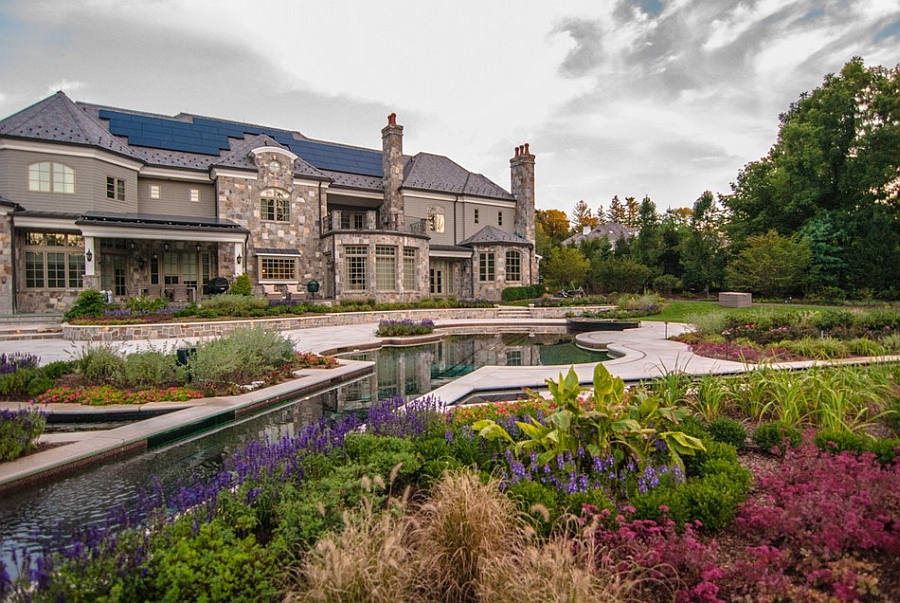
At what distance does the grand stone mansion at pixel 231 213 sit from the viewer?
20766 mm

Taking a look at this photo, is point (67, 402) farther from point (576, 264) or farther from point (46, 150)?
point (576, 264)

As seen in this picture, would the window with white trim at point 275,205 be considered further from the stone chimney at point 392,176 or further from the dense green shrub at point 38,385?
the dense green shrub at point 38,385

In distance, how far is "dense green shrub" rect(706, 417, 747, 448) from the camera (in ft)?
14.4

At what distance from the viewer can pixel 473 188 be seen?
1308 inches

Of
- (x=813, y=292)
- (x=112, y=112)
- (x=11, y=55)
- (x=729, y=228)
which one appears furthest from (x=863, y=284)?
(x=112, y=112)

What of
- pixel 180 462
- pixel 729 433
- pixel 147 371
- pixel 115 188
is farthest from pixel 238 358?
pixel 115 188

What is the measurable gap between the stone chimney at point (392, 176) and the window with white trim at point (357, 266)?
3.86 metres

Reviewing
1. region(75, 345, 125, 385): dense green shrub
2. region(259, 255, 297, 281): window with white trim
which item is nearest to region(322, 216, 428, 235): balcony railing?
region(259, 255, 297, 281): window with white trim

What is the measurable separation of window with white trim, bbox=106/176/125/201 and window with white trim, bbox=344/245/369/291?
10.9 m

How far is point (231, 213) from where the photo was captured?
25078 mm

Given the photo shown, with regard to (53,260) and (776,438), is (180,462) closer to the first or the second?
(776,438)

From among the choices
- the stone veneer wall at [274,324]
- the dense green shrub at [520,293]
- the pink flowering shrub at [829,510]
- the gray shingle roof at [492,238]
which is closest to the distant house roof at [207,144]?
the gray shingle roof at [492,238]

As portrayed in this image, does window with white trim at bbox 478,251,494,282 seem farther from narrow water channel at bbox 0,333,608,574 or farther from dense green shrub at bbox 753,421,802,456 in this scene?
dense green shrub at bbox 753,421,802,456

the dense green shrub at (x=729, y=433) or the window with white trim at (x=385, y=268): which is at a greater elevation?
the window with white trim at (x=385, y=268)
